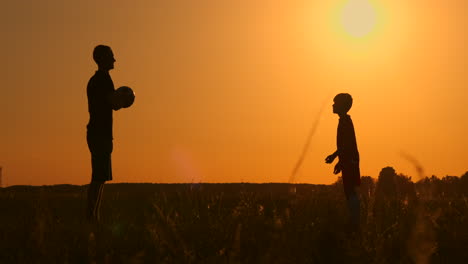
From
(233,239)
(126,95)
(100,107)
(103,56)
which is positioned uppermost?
(103,56)

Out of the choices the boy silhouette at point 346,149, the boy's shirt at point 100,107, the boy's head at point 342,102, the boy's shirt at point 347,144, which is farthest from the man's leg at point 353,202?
the boy's shirt at point 100,107

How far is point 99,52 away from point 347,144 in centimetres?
339

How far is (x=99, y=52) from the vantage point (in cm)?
782

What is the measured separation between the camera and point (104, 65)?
786 cm

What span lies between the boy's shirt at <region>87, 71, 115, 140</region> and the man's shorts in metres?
0.06

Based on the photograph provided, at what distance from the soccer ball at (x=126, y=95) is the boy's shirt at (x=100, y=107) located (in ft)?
0.34

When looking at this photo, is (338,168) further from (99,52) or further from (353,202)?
(99,52)

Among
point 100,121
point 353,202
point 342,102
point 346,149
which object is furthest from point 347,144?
point 100,121

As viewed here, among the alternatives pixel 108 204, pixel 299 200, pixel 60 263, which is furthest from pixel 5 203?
pixel 60 263

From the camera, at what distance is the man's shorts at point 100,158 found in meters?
7.46

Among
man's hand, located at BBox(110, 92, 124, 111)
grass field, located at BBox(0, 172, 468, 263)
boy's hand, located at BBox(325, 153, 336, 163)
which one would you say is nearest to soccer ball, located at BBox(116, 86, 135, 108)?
man's hand, located at BBox(110, 92, 124, 111)

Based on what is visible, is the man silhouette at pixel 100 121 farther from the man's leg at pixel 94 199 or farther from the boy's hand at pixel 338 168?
the boy's hand at pixel 338 168

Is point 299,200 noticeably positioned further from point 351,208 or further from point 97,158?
point 97,158

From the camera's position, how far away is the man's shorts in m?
7.46
